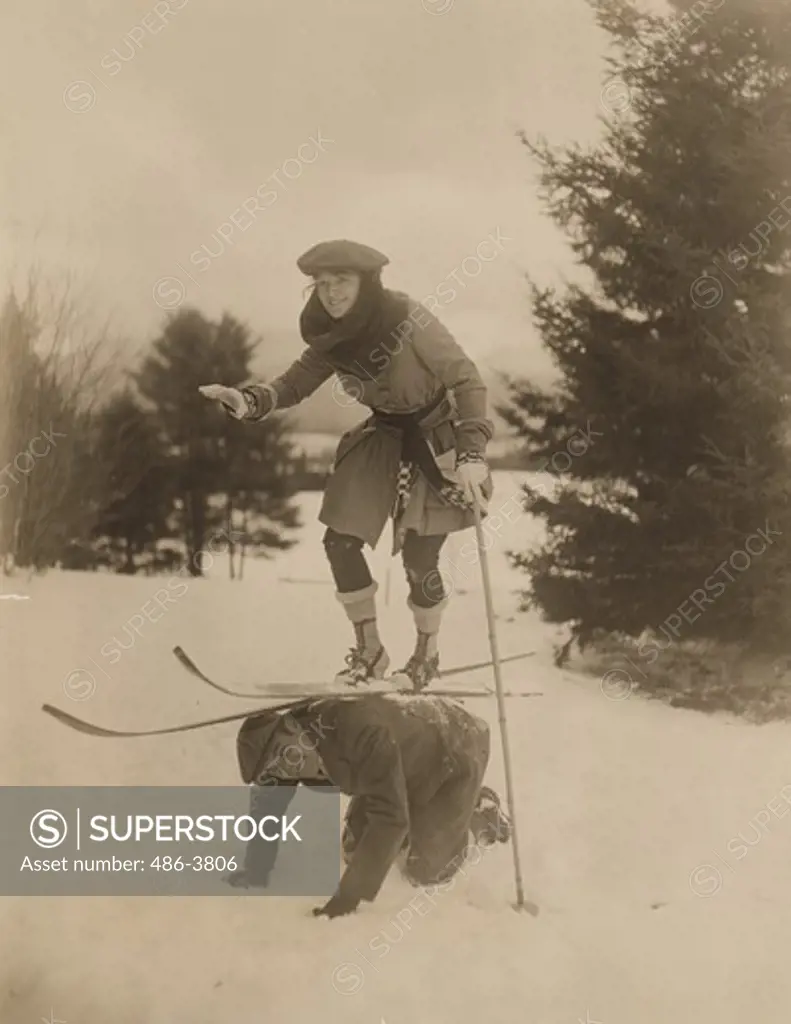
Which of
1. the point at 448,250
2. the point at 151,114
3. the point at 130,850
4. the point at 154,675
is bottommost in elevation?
the point at 130,850

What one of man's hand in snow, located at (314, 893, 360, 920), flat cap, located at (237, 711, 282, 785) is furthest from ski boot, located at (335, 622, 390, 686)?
man's hand in snow, located at (314, 893, 360, 920)

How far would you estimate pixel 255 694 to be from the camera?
178 cm

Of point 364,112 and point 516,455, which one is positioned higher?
point 364,112

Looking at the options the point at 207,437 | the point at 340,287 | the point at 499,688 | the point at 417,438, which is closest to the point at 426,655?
the point at 499,688

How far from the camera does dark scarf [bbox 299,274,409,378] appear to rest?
1805mm

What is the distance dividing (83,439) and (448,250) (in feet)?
2.43

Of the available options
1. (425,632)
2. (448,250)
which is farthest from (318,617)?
(448,250)

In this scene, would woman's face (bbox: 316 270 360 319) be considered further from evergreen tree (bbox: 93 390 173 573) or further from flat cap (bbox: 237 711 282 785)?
flat cap (bbox: 237 711 282 785)

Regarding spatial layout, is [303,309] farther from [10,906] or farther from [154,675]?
[10,906]

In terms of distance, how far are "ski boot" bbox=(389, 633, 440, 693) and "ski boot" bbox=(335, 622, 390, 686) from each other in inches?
1.3

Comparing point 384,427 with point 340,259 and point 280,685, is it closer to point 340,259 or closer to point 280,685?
point 340,259

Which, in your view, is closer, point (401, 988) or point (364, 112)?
point (401, 988)

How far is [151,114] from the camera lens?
1845 millimetres

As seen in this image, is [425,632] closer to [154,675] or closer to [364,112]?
[154,675]
